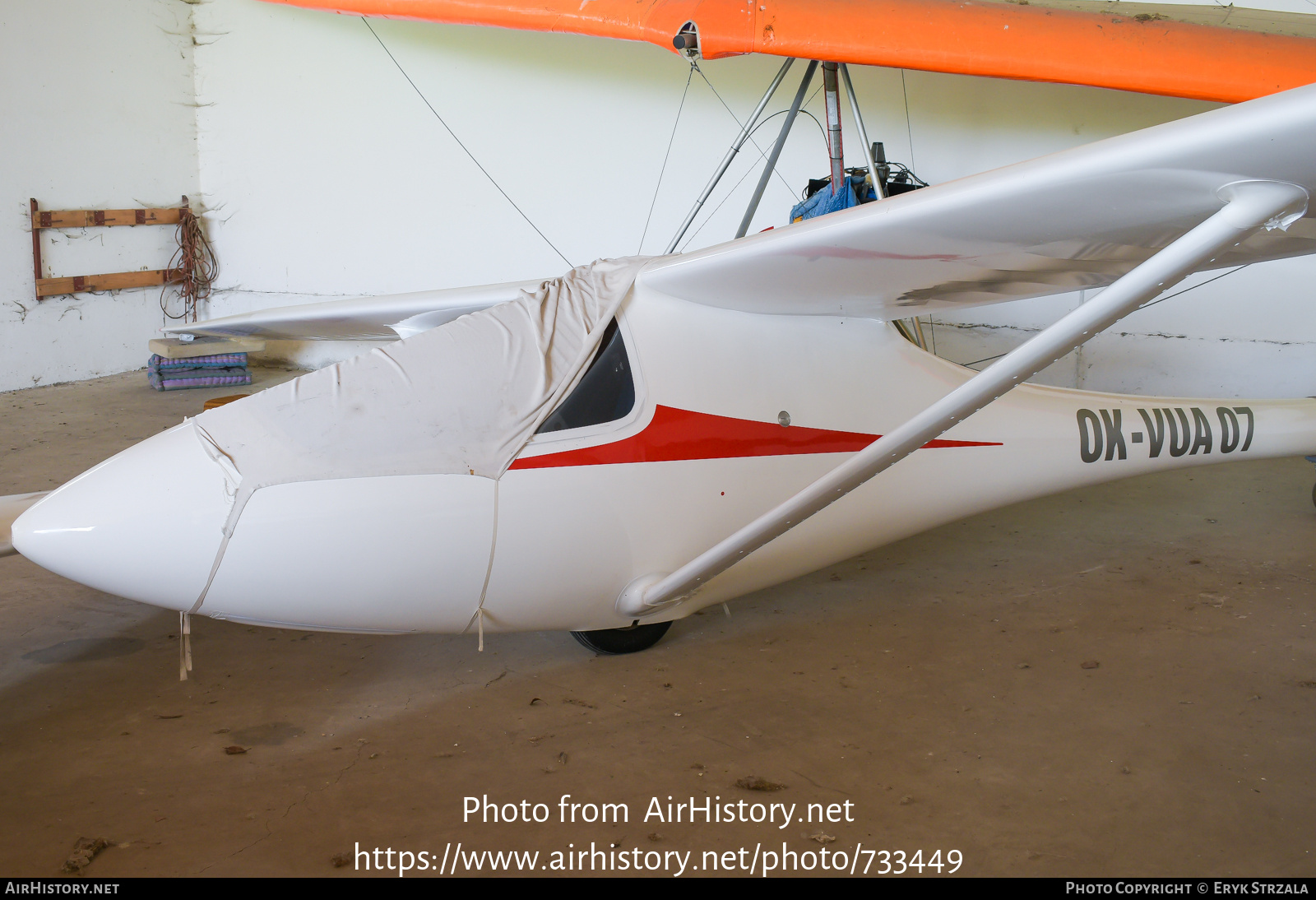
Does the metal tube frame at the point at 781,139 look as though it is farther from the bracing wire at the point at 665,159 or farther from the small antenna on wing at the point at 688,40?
the bracing wire at the point at 665,159

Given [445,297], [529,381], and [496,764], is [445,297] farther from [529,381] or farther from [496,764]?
[496,764]

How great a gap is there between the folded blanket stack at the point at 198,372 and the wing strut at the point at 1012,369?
22.2 feet

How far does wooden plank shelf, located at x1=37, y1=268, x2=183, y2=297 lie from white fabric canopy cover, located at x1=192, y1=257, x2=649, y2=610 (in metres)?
7.28

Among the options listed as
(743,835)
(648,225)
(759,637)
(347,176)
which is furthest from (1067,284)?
(347,176)

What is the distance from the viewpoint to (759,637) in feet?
11.2

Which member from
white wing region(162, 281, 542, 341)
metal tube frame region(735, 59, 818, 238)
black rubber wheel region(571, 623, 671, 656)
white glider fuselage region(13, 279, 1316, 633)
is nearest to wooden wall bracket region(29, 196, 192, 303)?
white wing region(162, 281, 542, 341)

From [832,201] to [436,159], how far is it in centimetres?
487

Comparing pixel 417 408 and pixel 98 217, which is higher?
pixel 98 217

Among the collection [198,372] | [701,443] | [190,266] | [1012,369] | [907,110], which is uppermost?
[907,110]

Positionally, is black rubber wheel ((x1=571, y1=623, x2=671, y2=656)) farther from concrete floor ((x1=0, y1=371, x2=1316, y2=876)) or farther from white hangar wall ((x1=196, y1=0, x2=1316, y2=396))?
white hangar wall ((x1=196, y1=0, x2=1316, y2=396))

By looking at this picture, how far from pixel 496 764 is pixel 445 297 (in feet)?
6.91

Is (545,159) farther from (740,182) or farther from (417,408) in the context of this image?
(417,408)

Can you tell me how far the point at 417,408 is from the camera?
8.35ft

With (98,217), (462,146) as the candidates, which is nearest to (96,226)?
(98,217)
